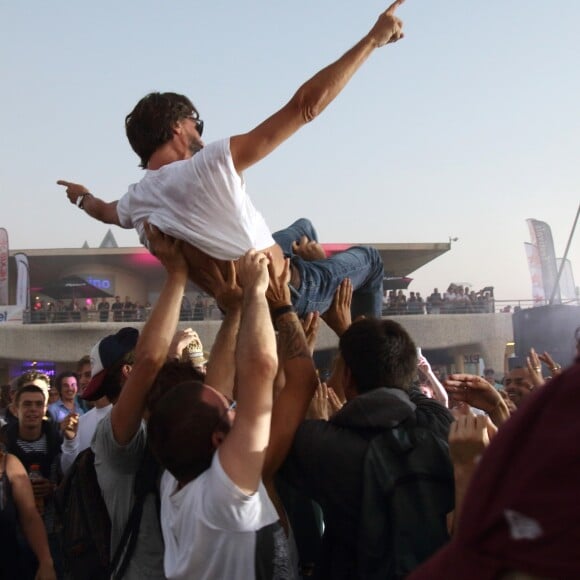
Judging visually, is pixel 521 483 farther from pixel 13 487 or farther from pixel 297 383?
pixel 13 487

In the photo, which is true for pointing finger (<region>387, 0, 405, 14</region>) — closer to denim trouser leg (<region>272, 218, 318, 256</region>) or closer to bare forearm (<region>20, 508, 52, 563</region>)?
denim trouser leg (<region>272, 218, 318, 256</region>)

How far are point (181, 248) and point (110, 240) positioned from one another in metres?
65.6

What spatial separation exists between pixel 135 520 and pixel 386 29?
196 cm

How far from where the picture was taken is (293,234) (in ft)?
13.7

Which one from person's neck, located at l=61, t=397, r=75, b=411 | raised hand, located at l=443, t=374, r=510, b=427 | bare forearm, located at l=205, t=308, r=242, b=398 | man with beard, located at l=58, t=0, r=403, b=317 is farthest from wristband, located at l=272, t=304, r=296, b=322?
person's neck, located at l=61, t=397, r=75, b=411

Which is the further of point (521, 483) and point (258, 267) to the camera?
point (258, 267)

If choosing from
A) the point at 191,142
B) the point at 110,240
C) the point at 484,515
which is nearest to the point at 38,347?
the point at 191,142

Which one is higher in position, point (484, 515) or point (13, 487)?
point (484, 515)


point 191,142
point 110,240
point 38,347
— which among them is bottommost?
point 38,347

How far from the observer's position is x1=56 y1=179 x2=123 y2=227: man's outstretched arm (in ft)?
12.6

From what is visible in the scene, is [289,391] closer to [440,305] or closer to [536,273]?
[536,273]

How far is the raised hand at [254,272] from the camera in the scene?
8.86ft

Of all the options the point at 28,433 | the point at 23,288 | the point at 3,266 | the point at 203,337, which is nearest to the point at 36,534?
the point at 28,433

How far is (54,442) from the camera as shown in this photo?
549 centimetres
